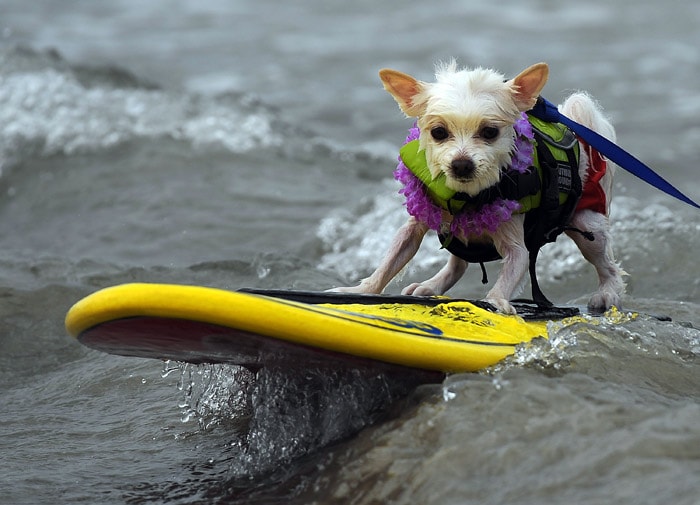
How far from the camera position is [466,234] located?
414 centimetres

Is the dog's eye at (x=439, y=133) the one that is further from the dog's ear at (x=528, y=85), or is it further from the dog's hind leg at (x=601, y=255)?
the dog's hind leg at (x=601, y=255)

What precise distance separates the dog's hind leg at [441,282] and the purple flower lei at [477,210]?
1.70ft

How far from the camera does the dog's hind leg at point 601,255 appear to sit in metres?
4.52

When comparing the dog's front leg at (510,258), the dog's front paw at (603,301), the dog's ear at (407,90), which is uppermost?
the dog's ear at (407,90)

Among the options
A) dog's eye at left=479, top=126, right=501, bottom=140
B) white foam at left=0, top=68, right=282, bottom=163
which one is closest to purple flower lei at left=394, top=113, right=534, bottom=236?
dog's eye at left=479, top=126, right=501, bottom=140

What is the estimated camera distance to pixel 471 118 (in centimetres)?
385

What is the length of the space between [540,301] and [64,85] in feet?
29.0

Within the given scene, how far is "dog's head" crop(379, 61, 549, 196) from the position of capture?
3.86 metres

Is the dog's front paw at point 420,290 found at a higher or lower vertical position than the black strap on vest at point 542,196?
lower

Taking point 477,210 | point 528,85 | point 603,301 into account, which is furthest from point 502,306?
point 528,85

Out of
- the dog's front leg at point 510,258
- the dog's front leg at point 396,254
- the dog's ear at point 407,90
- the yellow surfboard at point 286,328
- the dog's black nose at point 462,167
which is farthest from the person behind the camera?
the dog's front leg at point 396,254

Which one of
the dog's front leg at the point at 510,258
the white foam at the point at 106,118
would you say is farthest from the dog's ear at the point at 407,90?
the white foam at the point at 106,118

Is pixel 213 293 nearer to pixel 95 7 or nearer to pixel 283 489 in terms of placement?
pixel 283 489

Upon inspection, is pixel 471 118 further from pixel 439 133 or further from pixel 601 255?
pixel 601 255
